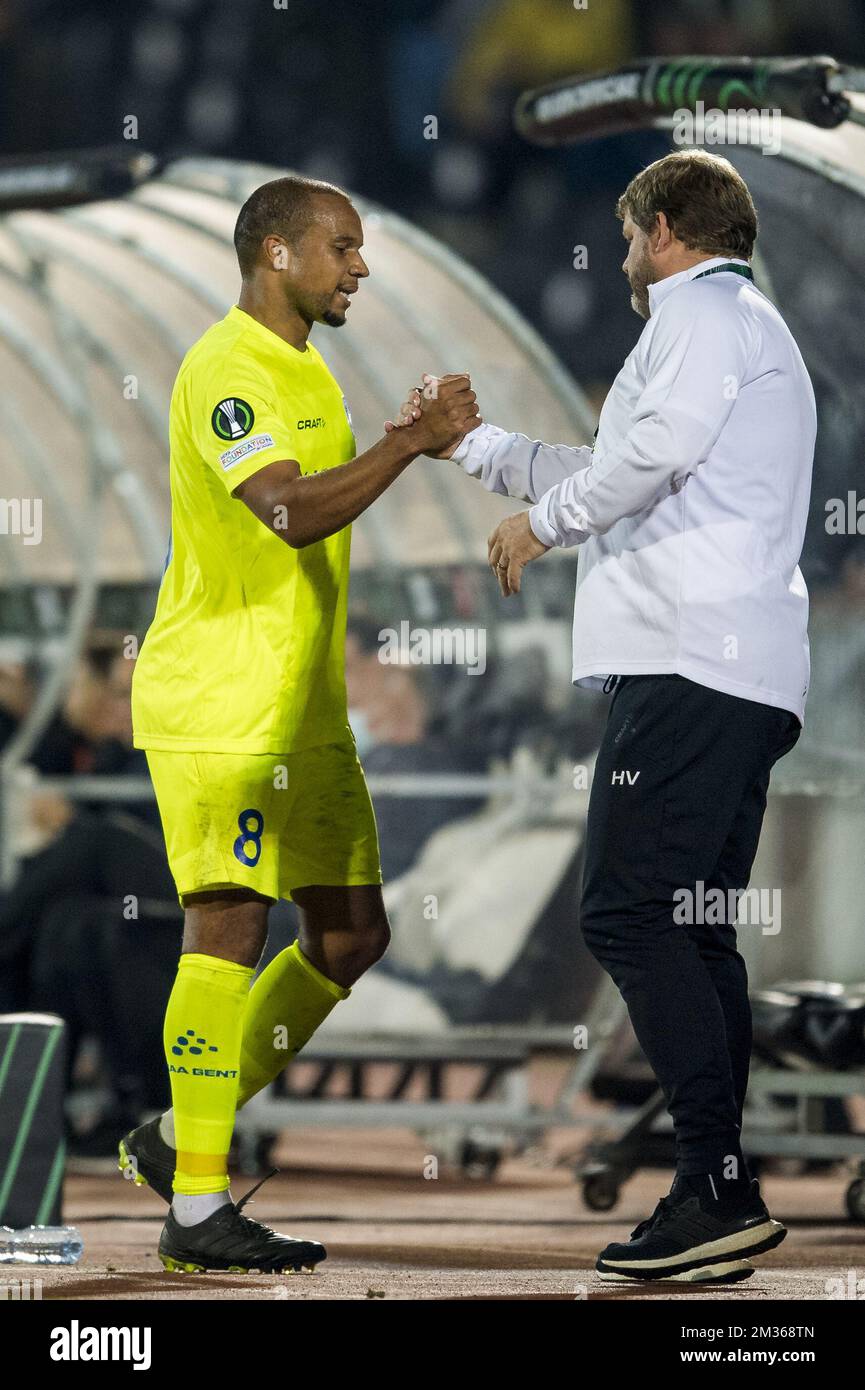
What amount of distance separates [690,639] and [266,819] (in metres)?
0.84

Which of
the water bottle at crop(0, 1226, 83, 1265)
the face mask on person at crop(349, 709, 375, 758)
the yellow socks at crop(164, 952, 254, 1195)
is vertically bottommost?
the water bottle at crop(0, 1226, 83, 1265)

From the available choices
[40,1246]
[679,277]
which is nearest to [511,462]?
[679,277]

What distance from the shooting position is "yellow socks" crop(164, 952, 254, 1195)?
3760 mm

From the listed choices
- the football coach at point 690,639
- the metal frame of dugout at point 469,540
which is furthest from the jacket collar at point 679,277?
the metal frame of dugout at point 469,540

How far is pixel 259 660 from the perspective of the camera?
3.83m

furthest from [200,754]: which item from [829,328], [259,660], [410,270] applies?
[410,270]

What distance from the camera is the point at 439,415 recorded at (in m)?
3.91

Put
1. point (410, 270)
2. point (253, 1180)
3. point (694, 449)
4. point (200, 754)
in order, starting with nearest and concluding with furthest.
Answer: point (694, 449) → point (200, 754) → point (253, 1180) → point (410, 270)

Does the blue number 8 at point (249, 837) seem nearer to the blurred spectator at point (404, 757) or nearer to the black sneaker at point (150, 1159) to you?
the black sneaker at point (150, 1159)

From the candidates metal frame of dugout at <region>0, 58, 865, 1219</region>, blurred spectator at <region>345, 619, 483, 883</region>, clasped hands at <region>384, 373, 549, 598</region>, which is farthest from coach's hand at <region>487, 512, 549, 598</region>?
blurred spectator at <region>345, 619, 483, 883</region>

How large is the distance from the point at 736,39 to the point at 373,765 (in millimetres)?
3118

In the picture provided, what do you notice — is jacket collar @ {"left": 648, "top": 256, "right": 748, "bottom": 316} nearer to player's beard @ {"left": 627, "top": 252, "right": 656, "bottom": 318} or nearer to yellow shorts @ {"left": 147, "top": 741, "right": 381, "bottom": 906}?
player's beard @ {"left": 627, "top": 252, "right": 656, "bottom": 318}

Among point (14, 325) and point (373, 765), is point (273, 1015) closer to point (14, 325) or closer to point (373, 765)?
point (373, 765)

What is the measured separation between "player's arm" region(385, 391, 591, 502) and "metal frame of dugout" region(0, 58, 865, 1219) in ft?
6.54
